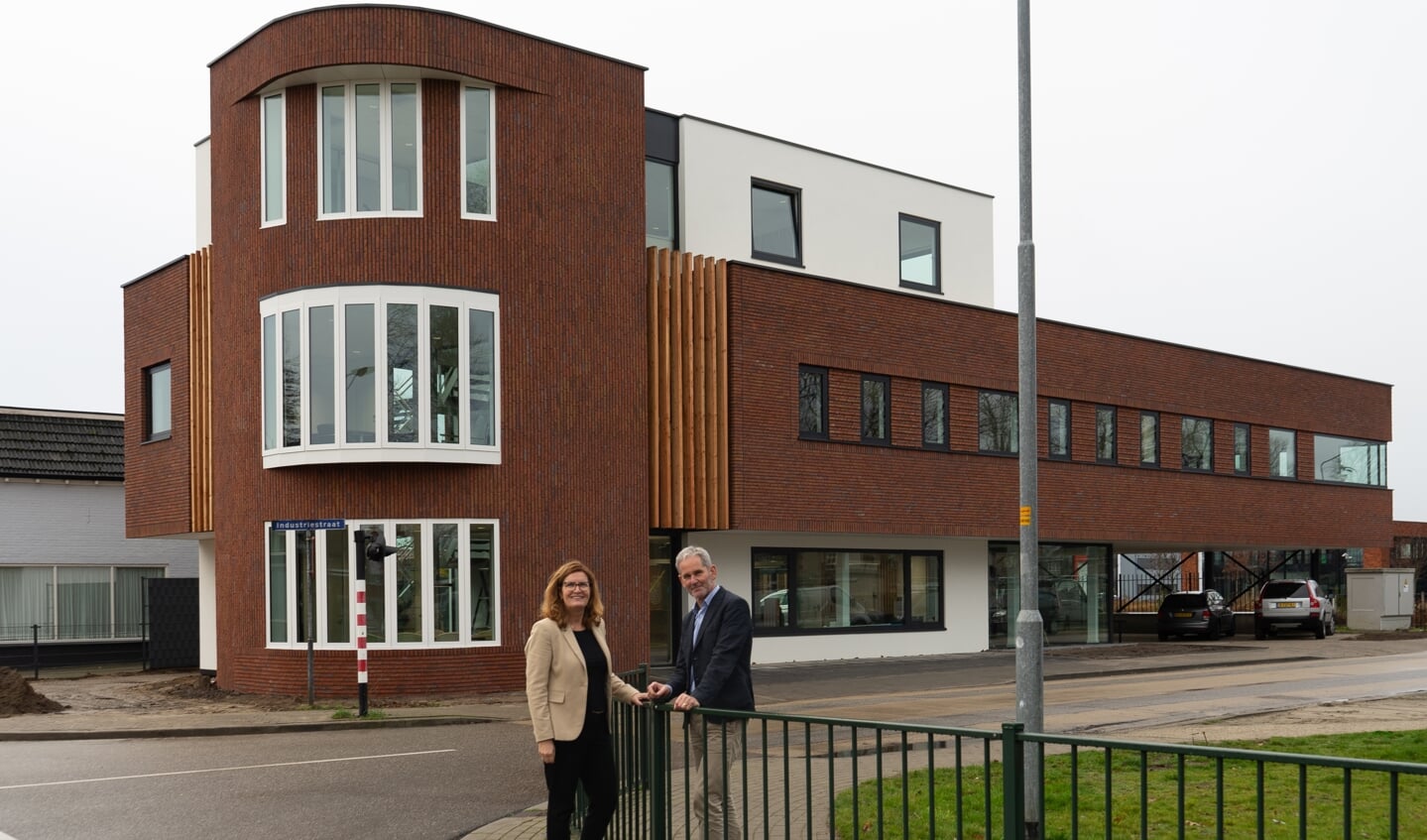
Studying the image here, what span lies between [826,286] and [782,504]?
4.28m

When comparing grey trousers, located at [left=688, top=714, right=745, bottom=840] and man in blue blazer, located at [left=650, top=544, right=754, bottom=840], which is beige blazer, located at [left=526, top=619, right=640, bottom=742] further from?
grey trousers, located at [left=688, top=714, right=745, bottom=840]

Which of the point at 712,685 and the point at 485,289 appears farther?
the point at 485,289

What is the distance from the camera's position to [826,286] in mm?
26828

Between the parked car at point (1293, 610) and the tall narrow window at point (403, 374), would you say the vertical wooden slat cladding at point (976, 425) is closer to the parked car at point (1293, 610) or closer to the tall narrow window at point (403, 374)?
the parked car at point (1293, 610)

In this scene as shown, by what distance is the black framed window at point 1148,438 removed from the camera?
34312 millimetres

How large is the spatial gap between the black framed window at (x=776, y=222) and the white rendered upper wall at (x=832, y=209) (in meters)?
0.12

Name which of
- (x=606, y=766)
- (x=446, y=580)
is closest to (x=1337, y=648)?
(x=446, y=580)

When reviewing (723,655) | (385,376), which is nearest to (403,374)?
(385,376)

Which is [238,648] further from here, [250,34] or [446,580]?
[250,34]

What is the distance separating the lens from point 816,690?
21156 mm

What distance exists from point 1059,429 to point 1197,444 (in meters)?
6.08

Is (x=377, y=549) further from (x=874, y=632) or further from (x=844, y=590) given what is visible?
(x=874, y=632)

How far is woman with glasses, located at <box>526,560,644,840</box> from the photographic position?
781cm

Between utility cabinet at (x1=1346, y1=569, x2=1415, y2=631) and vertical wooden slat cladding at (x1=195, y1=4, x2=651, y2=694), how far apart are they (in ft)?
88.2
